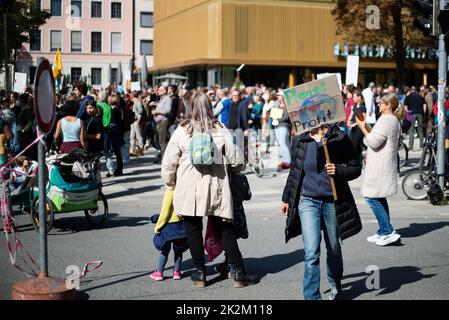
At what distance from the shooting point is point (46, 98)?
21.7 feet

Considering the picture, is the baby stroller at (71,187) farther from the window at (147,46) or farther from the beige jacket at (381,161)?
the window at (147,46)

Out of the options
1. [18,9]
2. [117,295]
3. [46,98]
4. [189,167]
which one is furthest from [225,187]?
[18,9]

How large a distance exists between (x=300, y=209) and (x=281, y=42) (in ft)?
151

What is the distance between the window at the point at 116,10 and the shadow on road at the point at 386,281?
65.0 meters

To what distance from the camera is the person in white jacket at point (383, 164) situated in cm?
951

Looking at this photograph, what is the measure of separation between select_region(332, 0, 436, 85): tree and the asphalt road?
27.7 m

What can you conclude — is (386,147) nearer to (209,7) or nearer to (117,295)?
(117,295)

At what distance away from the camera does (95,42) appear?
2933 inches

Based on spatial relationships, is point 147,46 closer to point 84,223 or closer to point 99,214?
point 84,223

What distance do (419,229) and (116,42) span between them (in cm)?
6746

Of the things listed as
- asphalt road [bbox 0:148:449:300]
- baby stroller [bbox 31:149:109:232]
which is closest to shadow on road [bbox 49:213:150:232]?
asphalt road [bbox 0:148:449:300]

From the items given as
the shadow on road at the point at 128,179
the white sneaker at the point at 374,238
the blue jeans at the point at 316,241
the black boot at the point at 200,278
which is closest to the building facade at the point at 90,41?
the shadow on road at the point at 128,179

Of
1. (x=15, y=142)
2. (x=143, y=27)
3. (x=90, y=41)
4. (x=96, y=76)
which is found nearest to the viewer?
(x=15, y=142)

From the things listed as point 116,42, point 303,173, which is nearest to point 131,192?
point 303,173
